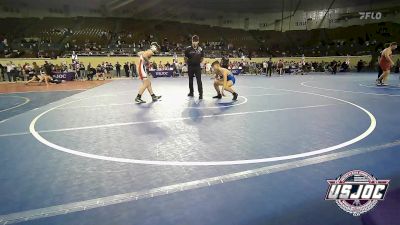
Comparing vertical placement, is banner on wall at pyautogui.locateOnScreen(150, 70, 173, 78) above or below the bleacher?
below

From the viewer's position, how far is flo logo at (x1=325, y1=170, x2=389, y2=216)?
2.18m

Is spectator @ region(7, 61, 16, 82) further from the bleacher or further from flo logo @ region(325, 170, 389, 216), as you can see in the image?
flo logo @ region(325, 170, 389, 216)

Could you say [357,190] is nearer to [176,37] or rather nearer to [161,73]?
[161,73]

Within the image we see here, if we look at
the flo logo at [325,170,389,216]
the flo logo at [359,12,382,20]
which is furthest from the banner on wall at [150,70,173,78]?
the flo logo at [359,12,382,20]

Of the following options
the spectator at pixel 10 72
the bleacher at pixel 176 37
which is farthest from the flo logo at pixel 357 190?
the bleacher at pixel 176 37

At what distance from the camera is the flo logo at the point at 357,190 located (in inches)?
85.7

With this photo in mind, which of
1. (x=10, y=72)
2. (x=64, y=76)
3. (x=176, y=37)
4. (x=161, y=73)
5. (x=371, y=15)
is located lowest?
(x=161, y=73)

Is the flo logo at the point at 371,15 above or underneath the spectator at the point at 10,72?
above

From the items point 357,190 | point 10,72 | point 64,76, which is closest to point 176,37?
point 64,76

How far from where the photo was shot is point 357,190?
2.18 meters

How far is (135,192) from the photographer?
2902 mm

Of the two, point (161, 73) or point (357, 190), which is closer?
point (357, 190)

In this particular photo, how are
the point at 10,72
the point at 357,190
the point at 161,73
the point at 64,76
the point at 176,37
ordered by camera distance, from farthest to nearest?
the point at 176,37, the point at 161,73, the point at 10,72, the point at 64,76, the point at 357,190

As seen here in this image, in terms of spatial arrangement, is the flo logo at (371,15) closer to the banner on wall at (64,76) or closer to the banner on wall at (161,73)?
the banner on wall at (161,73)
